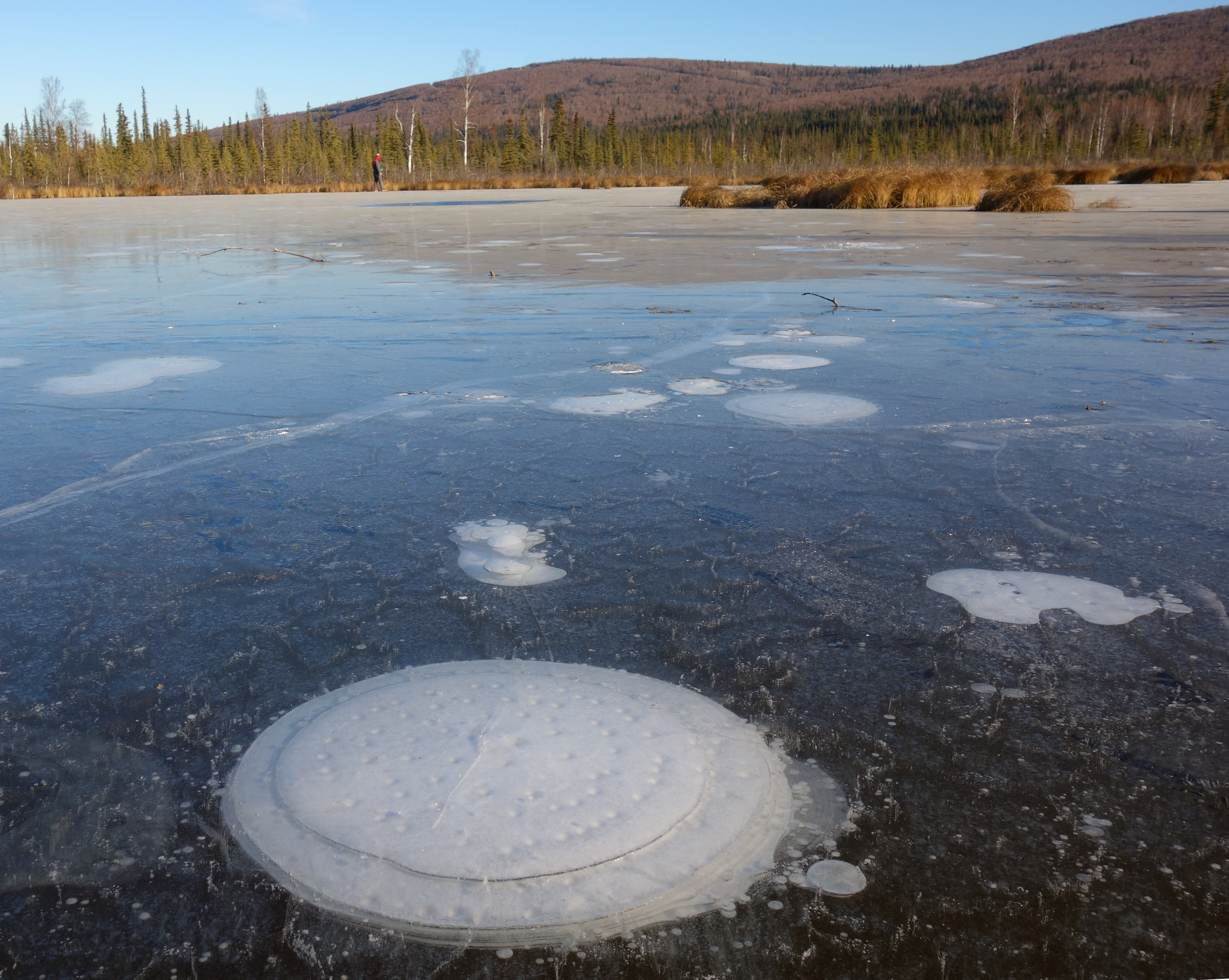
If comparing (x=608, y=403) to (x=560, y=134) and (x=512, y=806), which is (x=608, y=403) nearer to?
(x=512, y=806)

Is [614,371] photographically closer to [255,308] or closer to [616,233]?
[255,308]

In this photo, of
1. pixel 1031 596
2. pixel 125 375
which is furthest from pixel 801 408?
pixel 125 375

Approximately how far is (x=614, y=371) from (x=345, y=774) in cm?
329

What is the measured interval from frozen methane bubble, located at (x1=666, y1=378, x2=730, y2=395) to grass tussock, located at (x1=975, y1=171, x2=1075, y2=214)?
54.5ft

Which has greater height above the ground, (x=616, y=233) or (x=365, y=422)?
(x=616, y=233)

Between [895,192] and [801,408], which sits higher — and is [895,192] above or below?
above

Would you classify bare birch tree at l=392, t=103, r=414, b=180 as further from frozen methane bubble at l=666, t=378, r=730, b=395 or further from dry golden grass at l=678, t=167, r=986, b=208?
frozen methane bubble at l=666, t=378, r=730, b=395

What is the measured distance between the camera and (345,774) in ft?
4.69

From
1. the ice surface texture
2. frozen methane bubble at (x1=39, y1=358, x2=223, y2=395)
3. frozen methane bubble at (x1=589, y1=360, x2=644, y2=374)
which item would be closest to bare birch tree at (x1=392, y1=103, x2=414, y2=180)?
frozen methane bubble at (x1=39, y1=358, x2=223, y2=395)

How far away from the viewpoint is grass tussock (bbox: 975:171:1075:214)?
717 inches

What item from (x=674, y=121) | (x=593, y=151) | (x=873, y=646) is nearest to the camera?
(x=873, y=646)

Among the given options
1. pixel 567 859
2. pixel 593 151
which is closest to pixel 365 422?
pixel 567 859

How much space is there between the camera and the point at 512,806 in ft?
4.39

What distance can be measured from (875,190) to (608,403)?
19.0 meters
